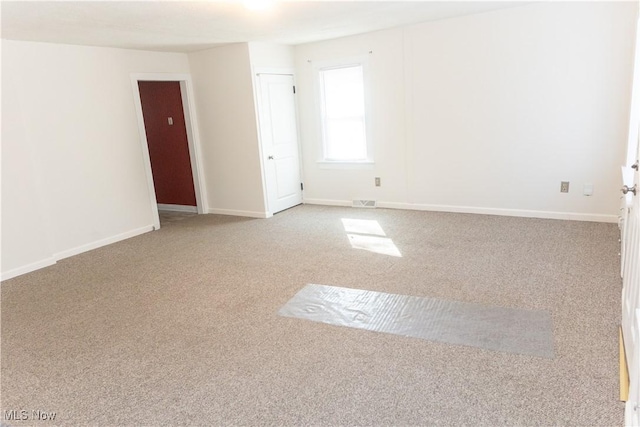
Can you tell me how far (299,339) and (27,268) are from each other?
3.19 metres

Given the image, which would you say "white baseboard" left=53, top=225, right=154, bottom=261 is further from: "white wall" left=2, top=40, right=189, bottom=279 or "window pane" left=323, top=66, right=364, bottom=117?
"window pane" left=323, top=66, right=364, bottom=117

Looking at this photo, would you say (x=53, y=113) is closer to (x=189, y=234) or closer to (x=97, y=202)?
(x=97, y=202)

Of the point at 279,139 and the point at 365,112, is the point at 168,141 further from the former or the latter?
the point at 365,112

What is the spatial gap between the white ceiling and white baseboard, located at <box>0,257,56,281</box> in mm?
2155

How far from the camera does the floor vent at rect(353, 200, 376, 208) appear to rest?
6.13 metres

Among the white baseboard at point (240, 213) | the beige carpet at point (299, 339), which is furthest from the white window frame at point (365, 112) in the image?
the beige carpet at point (299, 339)

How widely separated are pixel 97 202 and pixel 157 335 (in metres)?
2.74

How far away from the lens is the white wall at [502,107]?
441 cm

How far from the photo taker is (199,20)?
3.99 metres

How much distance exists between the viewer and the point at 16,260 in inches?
168

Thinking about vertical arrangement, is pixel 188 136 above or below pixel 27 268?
above

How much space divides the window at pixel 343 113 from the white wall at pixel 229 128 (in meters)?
1.09

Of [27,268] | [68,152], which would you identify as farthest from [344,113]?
[27,268]

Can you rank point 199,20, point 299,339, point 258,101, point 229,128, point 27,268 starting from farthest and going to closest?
point 229,128
point 258,101
point 27,268
point 199,20
point 299,339
